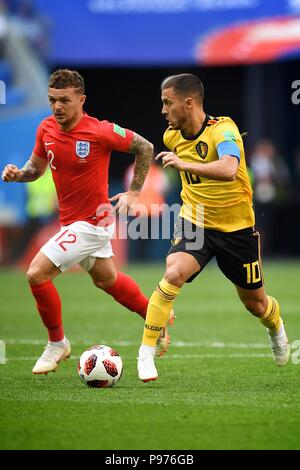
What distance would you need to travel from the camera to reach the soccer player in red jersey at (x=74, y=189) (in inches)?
317

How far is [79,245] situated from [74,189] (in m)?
0.47

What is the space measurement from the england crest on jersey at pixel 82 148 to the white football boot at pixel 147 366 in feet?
5.49

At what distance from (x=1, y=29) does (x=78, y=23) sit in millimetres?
1867

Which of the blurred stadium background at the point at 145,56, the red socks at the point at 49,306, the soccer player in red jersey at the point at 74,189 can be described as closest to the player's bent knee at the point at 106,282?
the soccer player in red jersey at the point at 74,189

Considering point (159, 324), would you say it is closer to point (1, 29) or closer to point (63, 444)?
point (63, 444)

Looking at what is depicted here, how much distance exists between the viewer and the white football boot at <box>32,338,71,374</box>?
8.08 m

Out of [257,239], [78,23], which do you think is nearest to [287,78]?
[78,23]

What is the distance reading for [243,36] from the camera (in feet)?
71.3

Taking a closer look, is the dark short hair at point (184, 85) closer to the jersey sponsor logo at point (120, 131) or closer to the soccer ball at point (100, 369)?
the jersey sponsor logo at point (120, 131)

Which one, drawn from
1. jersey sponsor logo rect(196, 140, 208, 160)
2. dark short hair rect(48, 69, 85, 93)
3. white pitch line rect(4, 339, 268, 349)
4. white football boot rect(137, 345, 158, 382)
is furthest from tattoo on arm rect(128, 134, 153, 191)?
white pitch line rect(4, 339, 268, 349)

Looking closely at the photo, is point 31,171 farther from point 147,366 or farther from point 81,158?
point 147,366

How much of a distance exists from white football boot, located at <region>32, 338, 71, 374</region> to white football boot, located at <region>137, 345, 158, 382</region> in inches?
36.1

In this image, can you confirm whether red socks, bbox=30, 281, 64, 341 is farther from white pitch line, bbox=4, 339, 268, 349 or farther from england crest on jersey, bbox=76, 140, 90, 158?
white pitch line, bbox=4, 339, 268, 349

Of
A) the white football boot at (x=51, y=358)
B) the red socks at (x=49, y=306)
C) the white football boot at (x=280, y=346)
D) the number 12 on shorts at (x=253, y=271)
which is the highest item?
the number 12 on shorts at (x=253, y=271)
